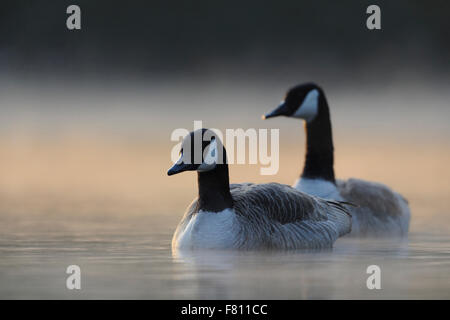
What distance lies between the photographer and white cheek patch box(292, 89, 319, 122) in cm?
1361

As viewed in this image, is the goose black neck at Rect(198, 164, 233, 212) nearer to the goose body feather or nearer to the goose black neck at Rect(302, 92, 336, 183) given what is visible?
the goose body feather

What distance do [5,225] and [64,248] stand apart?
6.61ft

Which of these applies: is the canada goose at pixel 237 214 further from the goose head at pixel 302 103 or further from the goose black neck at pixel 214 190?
the goose head at pixel 302 103

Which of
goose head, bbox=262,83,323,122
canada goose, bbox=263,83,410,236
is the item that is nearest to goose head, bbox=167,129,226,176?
canada goose, bbox=263,83,410,236

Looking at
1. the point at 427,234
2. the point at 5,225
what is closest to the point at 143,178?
the point at 5,225

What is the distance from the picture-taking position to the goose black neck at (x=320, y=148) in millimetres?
13203

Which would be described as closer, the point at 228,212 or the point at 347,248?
the point at 228,212

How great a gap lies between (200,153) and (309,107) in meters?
3.59

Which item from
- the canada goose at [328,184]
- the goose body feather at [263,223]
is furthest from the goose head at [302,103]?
the goose body feather at [263,223]

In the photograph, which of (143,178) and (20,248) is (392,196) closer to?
(20,248)

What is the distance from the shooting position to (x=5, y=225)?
41.4 feet

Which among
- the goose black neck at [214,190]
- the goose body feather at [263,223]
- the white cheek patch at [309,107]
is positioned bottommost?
the goose body feather at [263,223]

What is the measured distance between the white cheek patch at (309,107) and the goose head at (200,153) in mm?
3091
